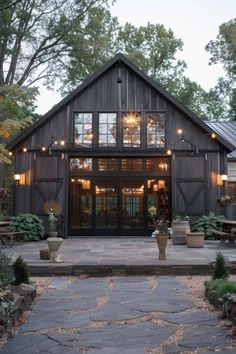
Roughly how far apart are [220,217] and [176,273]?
684 cm

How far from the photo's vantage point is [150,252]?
1048 cm

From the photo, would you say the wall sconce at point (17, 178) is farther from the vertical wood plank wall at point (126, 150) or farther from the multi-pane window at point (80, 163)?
the multi-pane window at point (80, 163)

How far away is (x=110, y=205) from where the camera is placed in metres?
15.5

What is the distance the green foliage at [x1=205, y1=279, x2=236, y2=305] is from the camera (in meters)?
5.28

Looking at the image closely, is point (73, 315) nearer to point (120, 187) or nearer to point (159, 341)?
point (159, 341)

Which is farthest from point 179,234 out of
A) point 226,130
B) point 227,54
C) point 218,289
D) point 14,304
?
point 227,54

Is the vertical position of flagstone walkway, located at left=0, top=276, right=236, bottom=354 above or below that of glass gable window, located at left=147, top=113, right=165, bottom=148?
below

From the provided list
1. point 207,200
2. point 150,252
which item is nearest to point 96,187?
point 207,200

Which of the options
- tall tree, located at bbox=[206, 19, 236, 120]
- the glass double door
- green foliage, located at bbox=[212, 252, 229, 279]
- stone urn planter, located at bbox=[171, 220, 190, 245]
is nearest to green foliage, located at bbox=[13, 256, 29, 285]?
green foliage, located at bbox=[212, 252, 229, 279]

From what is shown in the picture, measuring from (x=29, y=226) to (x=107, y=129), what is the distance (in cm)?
463

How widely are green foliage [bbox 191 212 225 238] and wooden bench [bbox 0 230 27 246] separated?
6071mm

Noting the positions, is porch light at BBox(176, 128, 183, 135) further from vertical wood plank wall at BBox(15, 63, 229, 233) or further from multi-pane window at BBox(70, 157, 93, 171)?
multi-pane window at BBox(70, 157, 93, 171)

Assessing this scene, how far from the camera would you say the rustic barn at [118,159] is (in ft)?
50.1

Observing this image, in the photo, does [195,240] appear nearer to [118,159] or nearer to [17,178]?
[118,159]
